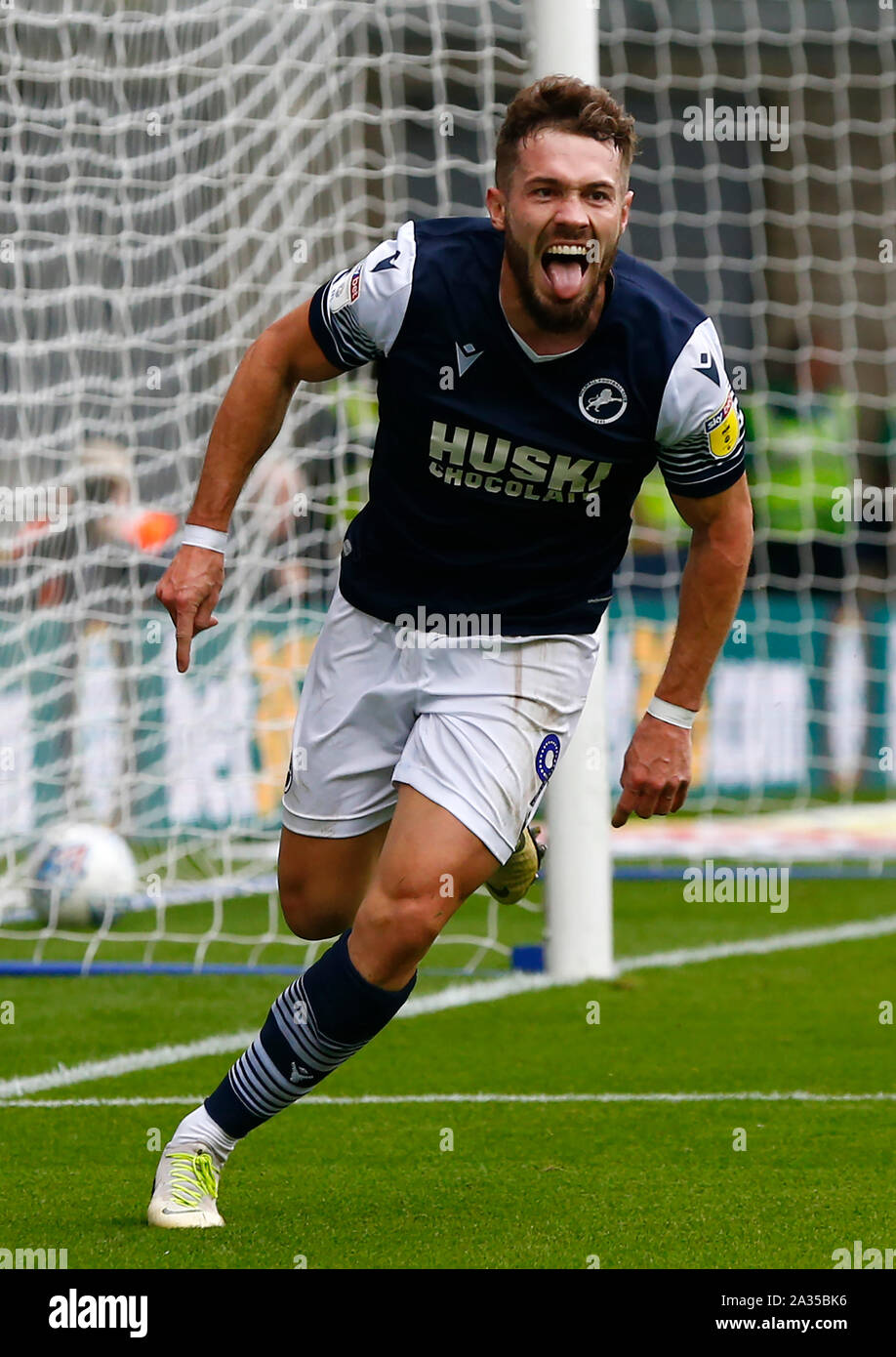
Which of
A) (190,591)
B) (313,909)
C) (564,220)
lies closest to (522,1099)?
(313,909)

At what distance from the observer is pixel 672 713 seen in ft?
13.1

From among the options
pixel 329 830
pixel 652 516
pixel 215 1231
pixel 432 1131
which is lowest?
pixel 215 1231

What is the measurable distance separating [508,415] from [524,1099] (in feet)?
6.81

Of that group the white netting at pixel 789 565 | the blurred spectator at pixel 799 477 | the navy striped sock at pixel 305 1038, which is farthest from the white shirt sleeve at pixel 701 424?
the blurred spectator at pixel 799 477

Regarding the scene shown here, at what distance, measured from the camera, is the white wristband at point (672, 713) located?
398cm

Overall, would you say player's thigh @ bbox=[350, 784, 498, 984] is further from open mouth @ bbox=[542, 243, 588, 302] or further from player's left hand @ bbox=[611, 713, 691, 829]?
open mouth @ bbox=[542, 243, 588, 302]

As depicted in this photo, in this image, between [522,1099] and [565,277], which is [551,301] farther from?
[522,1099]

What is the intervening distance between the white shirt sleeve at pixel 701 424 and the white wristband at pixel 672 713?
1.38 ft

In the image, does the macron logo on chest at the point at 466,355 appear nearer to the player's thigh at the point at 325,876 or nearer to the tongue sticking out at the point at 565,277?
the tongue sticking out at the point at 565,277

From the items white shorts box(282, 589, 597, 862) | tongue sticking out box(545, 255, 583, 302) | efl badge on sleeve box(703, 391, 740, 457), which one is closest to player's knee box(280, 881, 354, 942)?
white shorts box(282, 589, 597, 862)

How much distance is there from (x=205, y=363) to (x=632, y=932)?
292 cm

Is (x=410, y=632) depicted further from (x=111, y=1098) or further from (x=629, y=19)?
(x=629, y=19)

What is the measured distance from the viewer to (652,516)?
1461cm

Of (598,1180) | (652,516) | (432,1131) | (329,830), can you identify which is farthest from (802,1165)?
(652,516)
